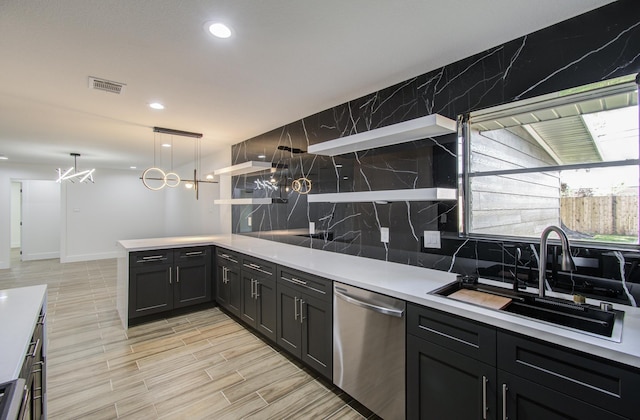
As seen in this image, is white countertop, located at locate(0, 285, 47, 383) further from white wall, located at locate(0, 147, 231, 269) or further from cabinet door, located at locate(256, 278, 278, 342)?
white wall, located at locate(0, 147, 231, 269)

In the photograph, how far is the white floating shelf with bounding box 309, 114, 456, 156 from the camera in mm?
1894

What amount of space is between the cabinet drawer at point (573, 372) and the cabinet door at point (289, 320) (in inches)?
62.5

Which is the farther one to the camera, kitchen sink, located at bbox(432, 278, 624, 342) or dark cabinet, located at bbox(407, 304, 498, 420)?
dark cabinet, located at bbox(407, 304, 498, 420)

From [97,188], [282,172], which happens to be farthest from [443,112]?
[97,188]

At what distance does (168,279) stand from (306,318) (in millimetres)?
2205

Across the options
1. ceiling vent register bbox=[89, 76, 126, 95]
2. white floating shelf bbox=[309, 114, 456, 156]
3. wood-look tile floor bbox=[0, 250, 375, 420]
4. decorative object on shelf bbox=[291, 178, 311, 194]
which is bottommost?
wood-look tile floor bbox=[0, 250, 375, 420]

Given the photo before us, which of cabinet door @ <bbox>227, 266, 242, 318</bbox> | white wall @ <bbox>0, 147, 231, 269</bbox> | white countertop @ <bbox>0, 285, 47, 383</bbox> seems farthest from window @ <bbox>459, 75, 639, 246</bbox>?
white wall @ <bbox>0, 147, 231, 269</bbox>

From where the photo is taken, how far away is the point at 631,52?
4.74ft

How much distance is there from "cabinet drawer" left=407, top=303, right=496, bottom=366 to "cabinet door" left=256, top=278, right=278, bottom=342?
1.49 metres

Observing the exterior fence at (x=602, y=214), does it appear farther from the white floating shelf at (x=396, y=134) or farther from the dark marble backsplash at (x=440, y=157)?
the white floating shelf at (x=396, y=134)

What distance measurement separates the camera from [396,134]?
2.07 m

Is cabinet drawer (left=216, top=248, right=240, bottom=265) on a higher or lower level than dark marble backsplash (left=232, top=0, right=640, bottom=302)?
lower

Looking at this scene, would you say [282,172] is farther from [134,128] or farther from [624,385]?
[624,385]

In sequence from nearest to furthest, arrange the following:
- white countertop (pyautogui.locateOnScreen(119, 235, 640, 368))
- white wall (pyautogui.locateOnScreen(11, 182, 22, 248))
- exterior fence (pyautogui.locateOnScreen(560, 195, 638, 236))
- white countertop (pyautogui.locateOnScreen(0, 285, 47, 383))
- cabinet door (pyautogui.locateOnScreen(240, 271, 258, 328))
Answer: white countertop (pyautogui.locateOnScreen(0, 285, 47, 383)) → white countertop (pyautogui.locateOnScreen(119, 235, 640, 368)) → exterior fence (pyautogui.locateOnScreen(560, 195, 638, 236)) → cabinet door (pyautogui.locateOnScreen(240, 271, 258, 328)) → white wall (pyautogui.locateOnScreen(11, 182, 22, 248))
